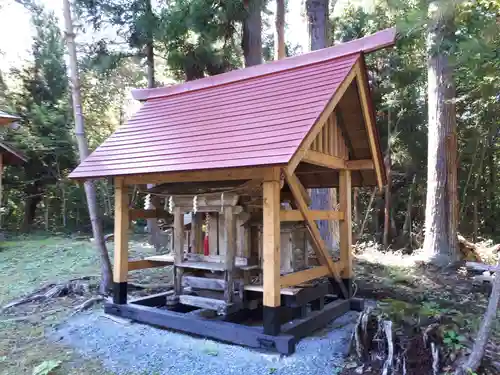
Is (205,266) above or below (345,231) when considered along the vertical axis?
below

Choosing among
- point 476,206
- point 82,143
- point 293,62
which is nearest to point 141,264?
point 82,143

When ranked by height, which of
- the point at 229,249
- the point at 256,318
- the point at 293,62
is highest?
the point at 293,62

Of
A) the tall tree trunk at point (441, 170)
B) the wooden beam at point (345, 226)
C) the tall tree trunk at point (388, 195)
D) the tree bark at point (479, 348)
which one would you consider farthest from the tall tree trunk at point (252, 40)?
the tree bark at point (479, 348)

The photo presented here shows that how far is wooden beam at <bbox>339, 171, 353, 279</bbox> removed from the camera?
5.70 m

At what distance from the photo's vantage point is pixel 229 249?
4.66 metres

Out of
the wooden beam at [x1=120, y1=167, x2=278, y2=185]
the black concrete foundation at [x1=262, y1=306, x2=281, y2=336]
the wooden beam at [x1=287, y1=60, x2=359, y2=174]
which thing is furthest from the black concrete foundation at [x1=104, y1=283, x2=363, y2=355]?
the wooden beam at [x1=287, y1=60, x2=359, y2=174]

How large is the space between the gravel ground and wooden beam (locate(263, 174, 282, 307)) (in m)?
0.58

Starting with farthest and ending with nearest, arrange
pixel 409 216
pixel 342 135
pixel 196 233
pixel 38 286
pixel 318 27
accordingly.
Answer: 1. pixel 409 216
2. pixel 318 27
3. pixel 38 286
4. pixel 342 135
5. pixel 196 233

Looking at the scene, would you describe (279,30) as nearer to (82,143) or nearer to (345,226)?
(82,143)

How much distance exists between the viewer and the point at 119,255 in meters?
5.52

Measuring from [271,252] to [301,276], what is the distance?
775 mm

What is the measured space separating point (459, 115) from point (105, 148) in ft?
36.9

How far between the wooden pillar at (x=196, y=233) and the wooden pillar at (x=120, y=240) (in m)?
0.94

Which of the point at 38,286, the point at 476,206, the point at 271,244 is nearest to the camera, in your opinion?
the point at 271,244
